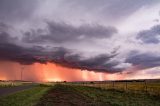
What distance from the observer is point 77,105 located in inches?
1005

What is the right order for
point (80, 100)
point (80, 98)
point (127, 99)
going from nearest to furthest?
point (80, 100) < point (127, 99) < point (80, 98)

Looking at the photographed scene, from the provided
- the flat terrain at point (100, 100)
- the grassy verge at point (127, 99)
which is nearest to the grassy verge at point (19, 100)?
the flat terrain at point (100, 100)

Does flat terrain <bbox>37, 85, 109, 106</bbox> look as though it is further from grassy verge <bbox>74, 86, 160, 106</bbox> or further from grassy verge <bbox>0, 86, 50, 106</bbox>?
grassy verge <bbox>74, 86, 160, 106</bbox>

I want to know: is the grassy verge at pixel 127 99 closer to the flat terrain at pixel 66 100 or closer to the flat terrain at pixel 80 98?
the flat terrain at pixel 80 98

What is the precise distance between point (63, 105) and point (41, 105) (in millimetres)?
2431

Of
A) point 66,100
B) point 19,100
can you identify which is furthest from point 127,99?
point 19,100

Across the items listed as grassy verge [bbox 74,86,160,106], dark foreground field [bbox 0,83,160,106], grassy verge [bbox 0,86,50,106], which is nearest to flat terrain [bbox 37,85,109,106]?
dark foreground field [bbox 0,83,160,106]

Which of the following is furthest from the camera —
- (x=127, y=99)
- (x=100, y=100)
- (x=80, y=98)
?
(x=80, y=98)

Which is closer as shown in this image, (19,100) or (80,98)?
(19,100)

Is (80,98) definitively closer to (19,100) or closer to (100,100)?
(100,100)

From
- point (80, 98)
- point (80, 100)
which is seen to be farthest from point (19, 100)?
point (80, 98)

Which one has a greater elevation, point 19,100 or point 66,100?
point 19,100

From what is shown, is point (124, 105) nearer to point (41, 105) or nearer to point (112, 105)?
point (112, 105)

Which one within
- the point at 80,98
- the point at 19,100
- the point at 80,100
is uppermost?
the point at 19,100
